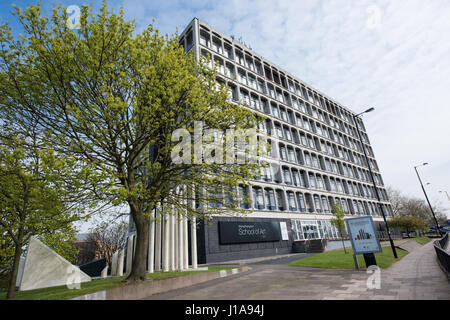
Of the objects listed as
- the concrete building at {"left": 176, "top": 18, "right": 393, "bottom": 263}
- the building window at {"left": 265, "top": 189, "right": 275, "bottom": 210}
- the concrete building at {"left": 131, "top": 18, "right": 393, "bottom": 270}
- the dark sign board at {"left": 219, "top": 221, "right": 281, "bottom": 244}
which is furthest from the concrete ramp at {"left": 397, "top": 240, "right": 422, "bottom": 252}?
the building window at {"left": 265, "top": 189, "right": 275, "bottom": 210}

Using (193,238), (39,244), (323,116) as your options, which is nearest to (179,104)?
(193,238)

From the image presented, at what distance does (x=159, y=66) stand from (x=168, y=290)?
30.1ft

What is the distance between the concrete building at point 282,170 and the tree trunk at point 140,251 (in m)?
4.90

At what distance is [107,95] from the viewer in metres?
8.03

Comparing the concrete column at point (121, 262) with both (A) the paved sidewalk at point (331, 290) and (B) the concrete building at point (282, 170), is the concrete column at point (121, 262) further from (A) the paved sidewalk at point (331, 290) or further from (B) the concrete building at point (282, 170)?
(A) the paved sidewalk at point (331, 290)

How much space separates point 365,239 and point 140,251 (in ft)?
35.6

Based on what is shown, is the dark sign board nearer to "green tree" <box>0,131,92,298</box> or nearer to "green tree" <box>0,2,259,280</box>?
"green tree" <box>0,2,259,280</box>

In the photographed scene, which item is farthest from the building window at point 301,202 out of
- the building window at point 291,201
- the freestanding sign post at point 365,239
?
the freestanding sign post at point 365,239

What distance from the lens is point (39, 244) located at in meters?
11.4

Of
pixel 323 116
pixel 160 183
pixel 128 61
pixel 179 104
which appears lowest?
pixel 160 183

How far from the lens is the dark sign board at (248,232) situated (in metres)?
20.2

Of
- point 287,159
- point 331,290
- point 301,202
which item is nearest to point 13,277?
point 331,290
